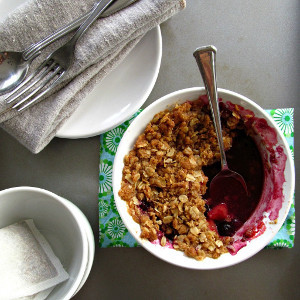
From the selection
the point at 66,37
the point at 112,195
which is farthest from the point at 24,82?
the point at 112,195

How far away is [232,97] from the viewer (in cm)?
85

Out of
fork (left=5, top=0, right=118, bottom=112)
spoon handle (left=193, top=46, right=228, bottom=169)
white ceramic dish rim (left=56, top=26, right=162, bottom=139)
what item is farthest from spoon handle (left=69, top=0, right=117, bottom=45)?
spoon handle (left=193, top=46, right=228, bottom=169)

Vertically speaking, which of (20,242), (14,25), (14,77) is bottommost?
(20,242)

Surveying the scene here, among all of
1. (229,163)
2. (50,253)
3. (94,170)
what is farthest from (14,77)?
(229,163)

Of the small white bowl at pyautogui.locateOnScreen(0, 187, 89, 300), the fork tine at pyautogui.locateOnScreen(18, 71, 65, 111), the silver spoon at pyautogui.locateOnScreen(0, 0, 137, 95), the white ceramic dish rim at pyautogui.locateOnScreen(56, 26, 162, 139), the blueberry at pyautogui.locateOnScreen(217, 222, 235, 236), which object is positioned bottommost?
the blueberry at pyautogui.locateOnScreen(217, 222, 235, 236)

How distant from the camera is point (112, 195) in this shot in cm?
99

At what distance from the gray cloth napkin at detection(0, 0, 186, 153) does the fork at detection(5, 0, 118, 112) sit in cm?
2

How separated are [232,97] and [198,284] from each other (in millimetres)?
498

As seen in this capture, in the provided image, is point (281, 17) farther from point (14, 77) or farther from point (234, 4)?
point (14, 77)

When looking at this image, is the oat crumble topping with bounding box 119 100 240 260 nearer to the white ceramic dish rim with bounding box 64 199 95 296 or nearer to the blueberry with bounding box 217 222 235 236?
the blueberry with bounding box 217 222 235 236

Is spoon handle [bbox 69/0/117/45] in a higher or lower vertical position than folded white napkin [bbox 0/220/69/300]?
higher

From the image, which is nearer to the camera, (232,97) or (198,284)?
(232,97)

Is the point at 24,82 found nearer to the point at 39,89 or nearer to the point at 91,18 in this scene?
the point at 39,89

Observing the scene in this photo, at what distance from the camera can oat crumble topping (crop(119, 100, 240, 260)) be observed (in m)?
0.88
